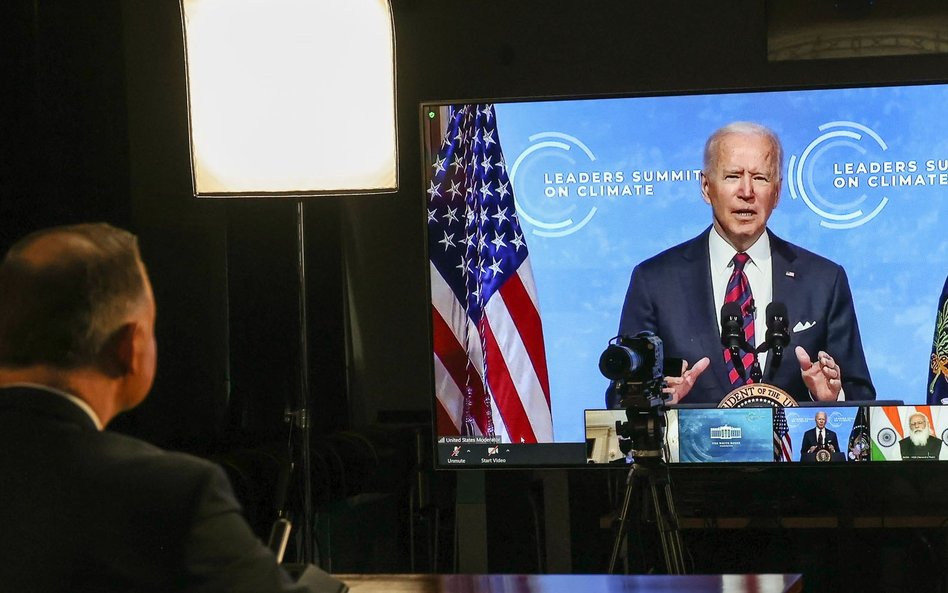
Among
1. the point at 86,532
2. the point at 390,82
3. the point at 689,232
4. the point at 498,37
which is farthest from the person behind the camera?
the point at 498,37

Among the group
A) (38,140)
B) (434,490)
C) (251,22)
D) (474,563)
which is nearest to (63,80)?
(38,140)

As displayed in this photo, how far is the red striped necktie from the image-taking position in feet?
12.7

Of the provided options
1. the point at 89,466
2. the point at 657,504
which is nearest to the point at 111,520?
the point at 89,466

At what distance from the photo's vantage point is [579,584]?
96.3 inches

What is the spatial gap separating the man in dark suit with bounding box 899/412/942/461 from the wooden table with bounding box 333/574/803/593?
1.45m

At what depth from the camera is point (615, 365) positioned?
11.8ft

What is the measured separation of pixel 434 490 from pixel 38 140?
1734mm

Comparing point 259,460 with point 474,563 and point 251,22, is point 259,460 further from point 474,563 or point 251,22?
point 251,22

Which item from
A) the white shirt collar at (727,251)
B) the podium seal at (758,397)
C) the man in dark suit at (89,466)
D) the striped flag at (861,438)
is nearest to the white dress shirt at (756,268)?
the white shirt collar at (727,251)

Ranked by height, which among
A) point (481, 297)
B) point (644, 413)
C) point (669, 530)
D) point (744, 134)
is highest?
point (744, 134)

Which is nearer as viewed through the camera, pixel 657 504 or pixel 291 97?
pixel 291 97

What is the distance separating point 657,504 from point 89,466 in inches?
103

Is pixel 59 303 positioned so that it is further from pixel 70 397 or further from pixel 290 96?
pixel 290 96

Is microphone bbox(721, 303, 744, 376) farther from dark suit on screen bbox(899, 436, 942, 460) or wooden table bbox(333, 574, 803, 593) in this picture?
wooden table bbox(333, 574, 803, 593)
